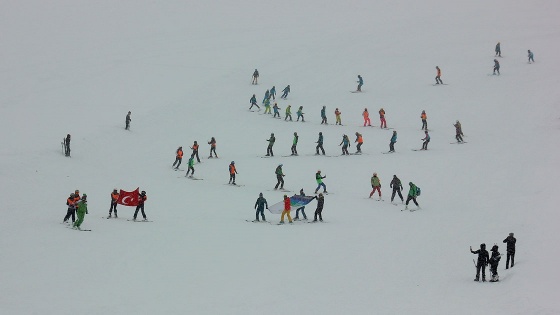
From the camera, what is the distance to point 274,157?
35.8 meters

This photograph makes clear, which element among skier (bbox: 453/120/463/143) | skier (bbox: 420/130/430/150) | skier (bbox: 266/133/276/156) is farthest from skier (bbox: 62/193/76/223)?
skier (bbox: 453/120/463/143)

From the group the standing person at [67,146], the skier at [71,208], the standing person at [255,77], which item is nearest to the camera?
the skier at [71,208]

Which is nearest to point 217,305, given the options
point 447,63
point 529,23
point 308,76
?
point 308,76

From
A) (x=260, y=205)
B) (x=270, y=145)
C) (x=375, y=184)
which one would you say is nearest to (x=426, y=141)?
(x=375, y=184)

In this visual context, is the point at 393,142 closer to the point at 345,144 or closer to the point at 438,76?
the point at 345,144

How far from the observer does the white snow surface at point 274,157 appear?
1889cm

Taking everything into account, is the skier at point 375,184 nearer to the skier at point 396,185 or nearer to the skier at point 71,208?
the skier at point 396,185

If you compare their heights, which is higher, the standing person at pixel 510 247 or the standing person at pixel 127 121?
the standing person at pixel 127 121

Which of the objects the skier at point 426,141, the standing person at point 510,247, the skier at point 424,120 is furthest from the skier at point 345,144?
the standing person at point 510,247

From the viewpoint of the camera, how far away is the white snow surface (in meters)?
18.9

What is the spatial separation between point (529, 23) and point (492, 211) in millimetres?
42479

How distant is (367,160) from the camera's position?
34.2m

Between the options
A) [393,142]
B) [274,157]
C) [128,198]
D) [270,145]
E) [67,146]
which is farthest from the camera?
[274,157]

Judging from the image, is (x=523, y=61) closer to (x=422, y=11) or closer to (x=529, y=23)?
(x=529, y=23)
